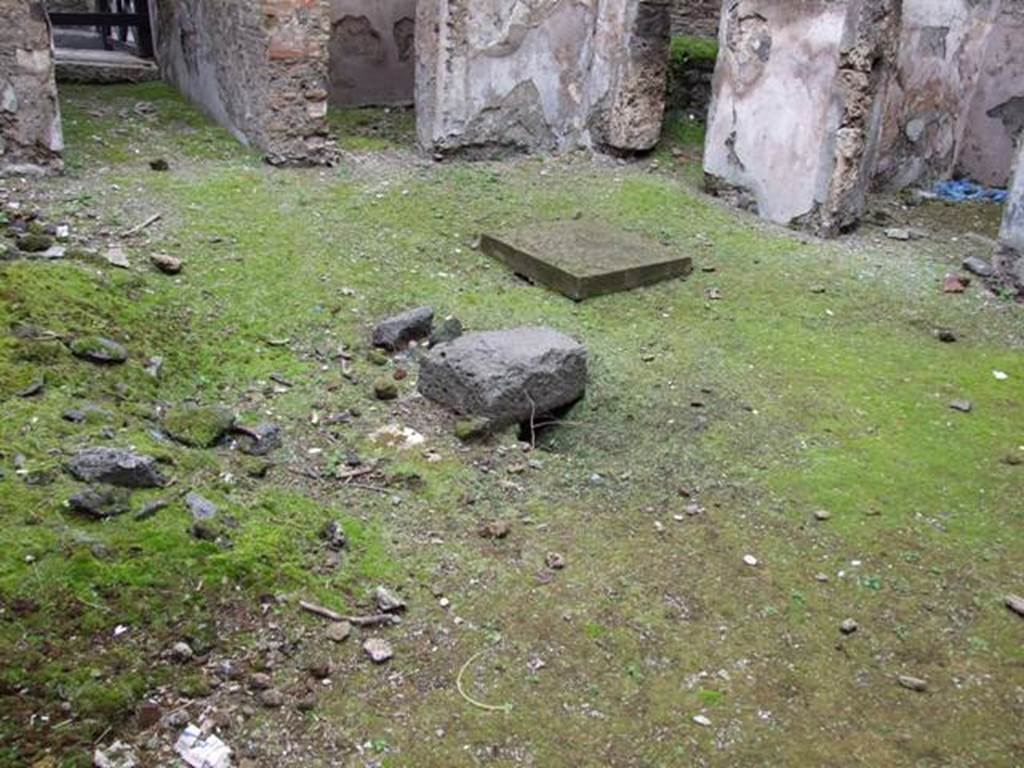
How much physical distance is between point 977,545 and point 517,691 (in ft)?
5.82

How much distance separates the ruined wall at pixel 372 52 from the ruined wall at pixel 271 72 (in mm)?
1435

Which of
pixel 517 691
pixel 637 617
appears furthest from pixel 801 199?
pixel 517 691

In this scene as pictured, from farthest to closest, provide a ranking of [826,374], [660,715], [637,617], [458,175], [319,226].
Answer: [458,175] < [319,226] < [826,374] < [637,617] < [660,715]

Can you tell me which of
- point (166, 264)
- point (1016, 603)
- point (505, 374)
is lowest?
→ point (1016, 603)

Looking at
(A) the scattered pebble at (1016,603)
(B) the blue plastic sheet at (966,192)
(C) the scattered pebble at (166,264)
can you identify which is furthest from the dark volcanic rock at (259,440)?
(B) the blue plastic sheet at (966,192)

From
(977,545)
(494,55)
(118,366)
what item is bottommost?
(977,545)

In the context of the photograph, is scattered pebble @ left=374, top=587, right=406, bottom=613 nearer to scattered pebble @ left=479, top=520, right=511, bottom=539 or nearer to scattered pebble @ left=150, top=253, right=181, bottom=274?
scattered pebble @ left=479, top=520, right=511, bottom=539

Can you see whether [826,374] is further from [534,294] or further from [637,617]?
[637,617]

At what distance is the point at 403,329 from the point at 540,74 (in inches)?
141

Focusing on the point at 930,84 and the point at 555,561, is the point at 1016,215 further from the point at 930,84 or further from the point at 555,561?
the point at 555,561

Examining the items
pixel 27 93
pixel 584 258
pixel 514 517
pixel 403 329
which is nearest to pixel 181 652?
pixel 514 517

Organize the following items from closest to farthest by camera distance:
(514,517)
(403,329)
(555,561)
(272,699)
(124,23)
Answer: (272,699) < (555,561) < (514,517) < (403,329) < (124,23)

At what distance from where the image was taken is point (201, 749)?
7.55 feet

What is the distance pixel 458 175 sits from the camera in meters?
6.77
